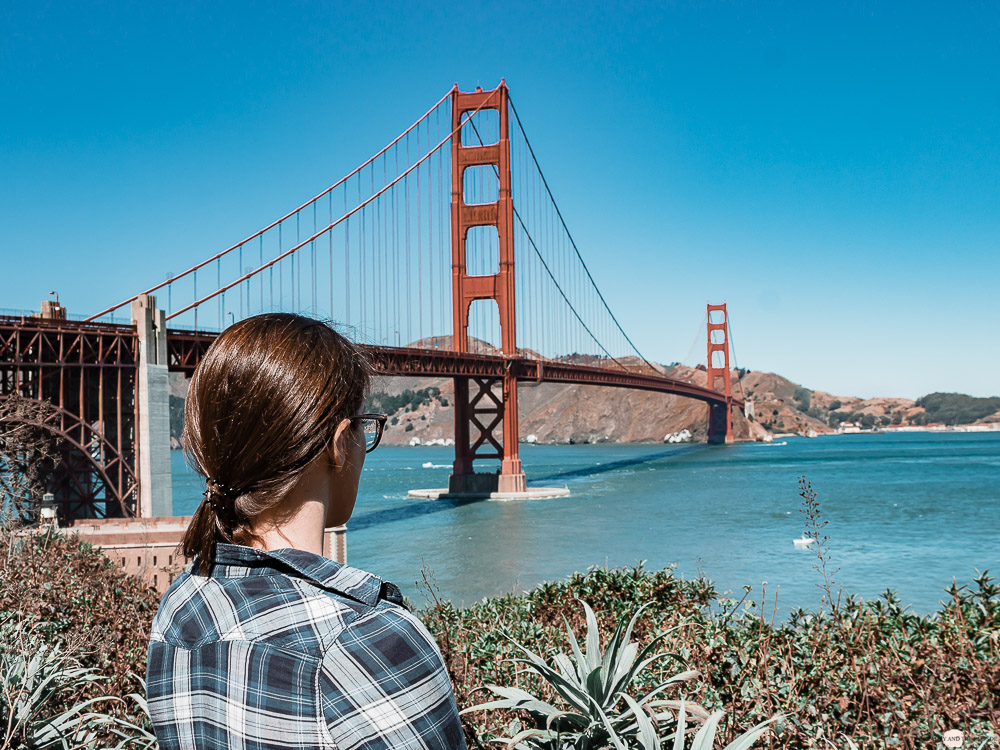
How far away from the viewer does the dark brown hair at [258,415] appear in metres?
1.04

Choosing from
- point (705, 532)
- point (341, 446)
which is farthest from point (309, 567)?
point (705, 532)

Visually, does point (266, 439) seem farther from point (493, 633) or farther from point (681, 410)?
point (681, 410)

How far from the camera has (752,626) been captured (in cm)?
385

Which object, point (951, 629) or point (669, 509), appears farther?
point (669, 509)

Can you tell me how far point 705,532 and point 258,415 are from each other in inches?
891

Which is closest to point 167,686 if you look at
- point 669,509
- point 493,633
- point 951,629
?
point 493,633

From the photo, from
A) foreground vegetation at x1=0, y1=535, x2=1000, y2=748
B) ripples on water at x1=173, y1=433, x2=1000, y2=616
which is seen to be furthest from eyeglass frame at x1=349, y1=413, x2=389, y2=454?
ripples on water at x1=173, y1=433, x2=1000, y2=616

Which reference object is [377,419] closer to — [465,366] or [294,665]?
[294,665]

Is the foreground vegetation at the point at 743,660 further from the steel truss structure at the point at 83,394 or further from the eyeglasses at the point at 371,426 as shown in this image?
the steel truss structure at the point at 83,394

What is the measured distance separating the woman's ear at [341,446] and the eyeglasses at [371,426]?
0.02m

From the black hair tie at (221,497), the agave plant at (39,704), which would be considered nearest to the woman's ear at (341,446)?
the black hair tie at (221,497)

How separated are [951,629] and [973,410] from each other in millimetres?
162701

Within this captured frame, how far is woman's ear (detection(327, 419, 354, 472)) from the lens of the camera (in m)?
1.07

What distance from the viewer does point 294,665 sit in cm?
88
